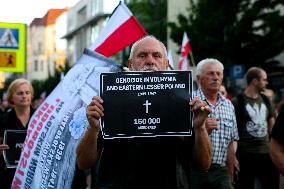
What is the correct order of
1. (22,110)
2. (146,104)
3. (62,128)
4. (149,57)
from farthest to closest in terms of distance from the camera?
(22,110), (62,128), (149,57), (146,104)

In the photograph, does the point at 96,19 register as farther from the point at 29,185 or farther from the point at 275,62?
the point at 29,185

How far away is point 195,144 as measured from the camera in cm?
348

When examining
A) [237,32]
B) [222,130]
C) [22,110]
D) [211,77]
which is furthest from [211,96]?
[237,32]

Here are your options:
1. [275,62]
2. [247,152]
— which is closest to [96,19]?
[275,62]

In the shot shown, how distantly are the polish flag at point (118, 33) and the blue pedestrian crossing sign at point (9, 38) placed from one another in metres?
3.91

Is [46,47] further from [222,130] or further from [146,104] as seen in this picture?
[146,104]

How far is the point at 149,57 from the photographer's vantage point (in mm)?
3650

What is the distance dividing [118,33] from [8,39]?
4111mm

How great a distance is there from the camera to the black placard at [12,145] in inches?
250

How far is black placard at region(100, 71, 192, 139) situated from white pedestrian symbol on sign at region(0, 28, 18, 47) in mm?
6810

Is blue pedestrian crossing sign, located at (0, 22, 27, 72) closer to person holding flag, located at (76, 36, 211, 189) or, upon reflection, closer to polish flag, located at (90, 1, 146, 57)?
polish flag, located at (90, 1, 146, 57)

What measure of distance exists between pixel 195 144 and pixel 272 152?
75 cm

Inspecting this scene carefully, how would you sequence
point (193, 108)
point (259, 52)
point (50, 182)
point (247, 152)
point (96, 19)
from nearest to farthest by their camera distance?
point (193, 108) < point (50, 182) < point (247, 152) < point (259, 52) < point (96, 19)

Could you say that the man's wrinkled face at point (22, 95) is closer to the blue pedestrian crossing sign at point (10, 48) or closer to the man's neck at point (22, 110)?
the man's neck at point (22, 110)
